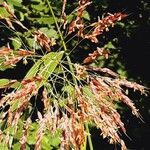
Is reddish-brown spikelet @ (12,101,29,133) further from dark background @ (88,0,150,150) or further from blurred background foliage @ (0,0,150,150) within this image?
dark background @ (88,0,150,150)

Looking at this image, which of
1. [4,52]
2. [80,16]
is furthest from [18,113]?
[80,16]


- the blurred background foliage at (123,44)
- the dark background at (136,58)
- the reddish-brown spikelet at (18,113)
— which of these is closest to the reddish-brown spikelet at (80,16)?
the reddish-brown spikelet at (18,113)

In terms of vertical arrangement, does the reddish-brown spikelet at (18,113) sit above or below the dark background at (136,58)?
above

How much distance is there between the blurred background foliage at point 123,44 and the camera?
3.45 meters

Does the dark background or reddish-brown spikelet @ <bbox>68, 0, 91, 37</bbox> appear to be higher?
reddish-brown spikelet @ <bbox>68, 0, 91, 37</bbox>

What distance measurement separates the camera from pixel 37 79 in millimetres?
1836

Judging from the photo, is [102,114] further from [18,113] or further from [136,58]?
[136,58]

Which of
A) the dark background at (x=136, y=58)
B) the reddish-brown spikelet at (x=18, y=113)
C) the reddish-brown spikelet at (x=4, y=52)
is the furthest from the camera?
the dark background at (x=136, y=58)

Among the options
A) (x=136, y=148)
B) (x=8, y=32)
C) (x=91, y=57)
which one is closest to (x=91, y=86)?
(x=91, y=57)

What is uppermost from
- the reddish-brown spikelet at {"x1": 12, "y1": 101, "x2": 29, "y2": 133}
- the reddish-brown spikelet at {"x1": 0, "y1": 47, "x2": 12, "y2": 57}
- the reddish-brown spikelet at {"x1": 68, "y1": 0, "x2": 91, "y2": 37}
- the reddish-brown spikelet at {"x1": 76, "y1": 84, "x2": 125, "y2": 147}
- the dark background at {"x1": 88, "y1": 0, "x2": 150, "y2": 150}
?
the reddish-brown spikelet at {"x1": 68, "y1": 0, "x2": 91, "y2": 37}

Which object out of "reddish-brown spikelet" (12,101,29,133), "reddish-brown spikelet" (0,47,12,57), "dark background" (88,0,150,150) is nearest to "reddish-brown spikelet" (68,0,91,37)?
"reddish-brown spikelet" (0,47,12,57)

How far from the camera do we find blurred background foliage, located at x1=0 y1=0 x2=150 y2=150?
3449 mm

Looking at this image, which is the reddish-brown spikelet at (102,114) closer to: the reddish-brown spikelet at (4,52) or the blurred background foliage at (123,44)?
the reddish-brown spikelet at (4,52)

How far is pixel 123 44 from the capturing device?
13.3 feet
